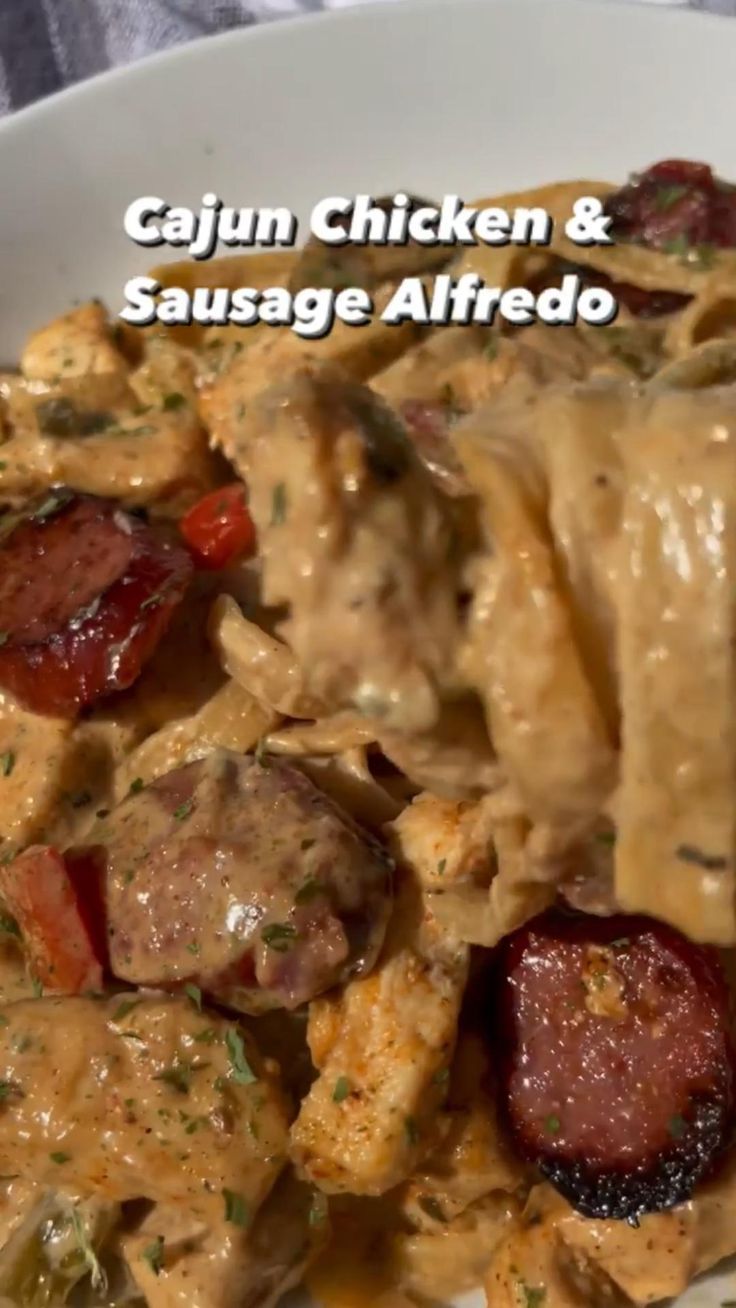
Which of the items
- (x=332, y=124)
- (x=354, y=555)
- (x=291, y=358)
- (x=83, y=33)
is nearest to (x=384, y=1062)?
(x=354, y=555)

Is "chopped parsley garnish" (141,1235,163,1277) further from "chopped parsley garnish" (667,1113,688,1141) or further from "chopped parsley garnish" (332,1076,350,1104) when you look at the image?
"chopped parsley garnish" (667,1113,688,1141)

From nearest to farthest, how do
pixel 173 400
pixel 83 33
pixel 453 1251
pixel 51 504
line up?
pixel 453 1251
pixel 51 504
pixel 173 400
pixel 83 33

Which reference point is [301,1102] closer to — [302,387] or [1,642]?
[1,642]

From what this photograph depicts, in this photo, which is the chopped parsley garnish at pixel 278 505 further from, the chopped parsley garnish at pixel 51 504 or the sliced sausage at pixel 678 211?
the sliced sausage at pixel 678 211

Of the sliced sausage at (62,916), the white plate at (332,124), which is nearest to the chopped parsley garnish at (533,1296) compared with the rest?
the sliced sausage at (62,916)

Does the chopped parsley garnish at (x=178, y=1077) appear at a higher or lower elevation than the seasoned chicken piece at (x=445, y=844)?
lower

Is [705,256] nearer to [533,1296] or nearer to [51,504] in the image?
[51,504]
